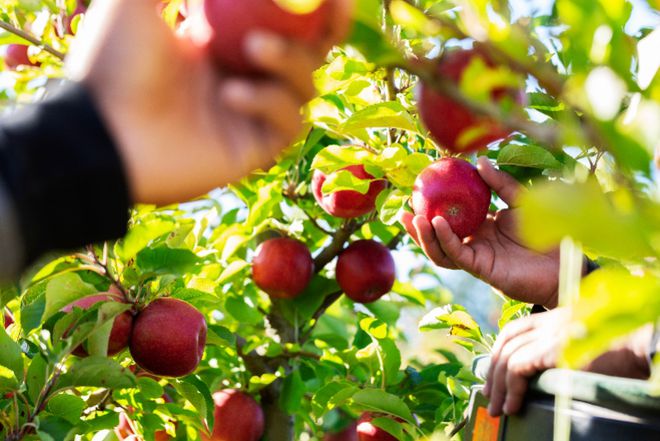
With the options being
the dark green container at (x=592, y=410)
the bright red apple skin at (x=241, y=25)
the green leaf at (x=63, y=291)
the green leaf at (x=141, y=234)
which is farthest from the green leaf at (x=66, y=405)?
the bright red apple skin at (x=241, y=25)

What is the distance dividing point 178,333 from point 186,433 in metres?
0.49

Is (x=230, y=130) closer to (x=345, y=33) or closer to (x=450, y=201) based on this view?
(x=345, y=33)

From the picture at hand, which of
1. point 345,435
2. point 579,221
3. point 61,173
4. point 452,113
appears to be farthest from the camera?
point 345,435

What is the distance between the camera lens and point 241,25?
0.59 meters

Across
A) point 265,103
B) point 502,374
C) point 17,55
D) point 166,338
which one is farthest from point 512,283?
point 17,55

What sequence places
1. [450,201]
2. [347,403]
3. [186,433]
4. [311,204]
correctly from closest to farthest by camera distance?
[450,201] < [347,403] < [186,433] < [311,204]

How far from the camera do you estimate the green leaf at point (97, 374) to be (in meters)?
1.10

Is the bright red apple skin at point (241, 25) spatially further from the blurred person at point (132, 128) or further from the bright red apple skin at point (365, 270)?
the bright red apple skin at point (365, 270)

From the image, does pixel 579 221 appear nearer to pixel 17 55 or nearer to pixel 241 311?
pixel 241 311

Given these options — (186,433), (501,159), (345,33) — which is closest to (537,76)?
(345,33)

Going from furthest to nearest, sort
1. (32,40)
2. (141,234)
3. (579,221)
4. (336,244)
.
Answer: (336,244)
(32,40)
(141,234)
(579,221)

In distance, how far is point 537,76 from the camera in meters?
0.45

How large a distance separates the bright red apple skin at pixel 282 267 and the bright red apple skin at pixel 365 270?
0.08 m

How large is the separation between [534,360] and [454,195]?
40cm
